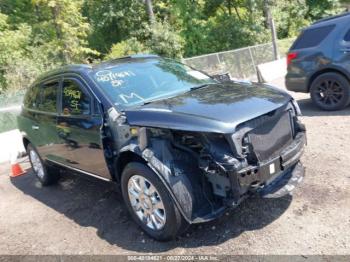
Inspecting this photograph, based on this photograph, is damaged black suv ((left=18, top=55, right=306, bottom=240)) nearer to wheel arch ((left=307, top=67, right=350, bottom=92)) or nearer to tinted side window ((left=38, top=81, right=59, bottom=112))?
tinted side window ((left=38, top=81, right=59, bottom=112))

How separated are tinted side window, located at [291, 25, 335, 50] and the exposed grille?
4.42 metres

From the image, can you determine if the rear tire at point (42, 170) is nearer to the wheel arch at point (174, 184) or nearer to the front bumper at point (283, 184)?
the wheel arch at point (174, 184)

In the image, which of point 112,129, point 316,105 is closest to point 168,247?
point 112,129

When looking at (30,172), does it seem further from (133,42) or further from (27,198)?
(133,42)

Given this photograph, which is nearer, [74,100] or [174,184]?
[174,184]

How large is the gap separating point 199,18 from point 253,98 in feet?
70.1

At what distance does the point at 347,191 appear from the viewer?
14.5 ft

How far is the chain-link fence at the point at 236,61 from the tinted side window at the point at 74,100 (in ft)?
31.5

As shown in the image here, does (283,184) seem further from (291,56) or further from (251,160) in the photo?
(291,56)

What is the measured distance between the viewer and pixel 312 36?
316 inches

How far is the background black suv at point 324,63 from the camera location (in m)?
7.59

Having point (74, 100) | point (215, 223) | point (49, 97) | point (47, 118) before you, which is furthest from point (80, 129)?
point (215, 223)

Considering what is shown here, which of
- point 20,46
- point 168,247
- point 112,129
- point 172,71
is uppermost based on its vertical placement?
point 20,46

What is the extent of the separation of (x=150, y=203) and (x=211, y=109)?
3.71 ft
